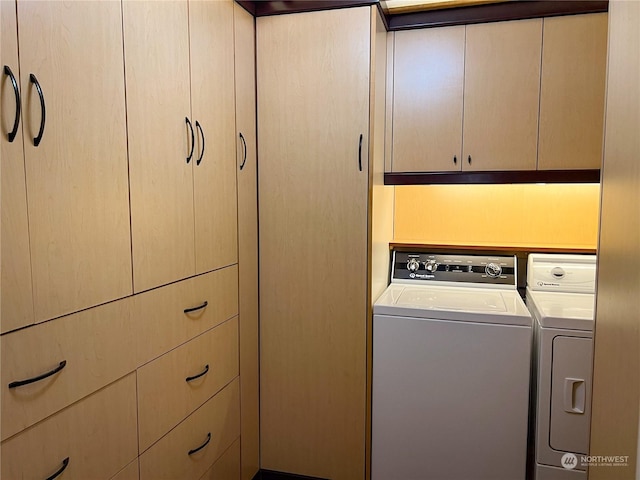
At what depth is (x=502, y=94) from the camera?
7.18 feet

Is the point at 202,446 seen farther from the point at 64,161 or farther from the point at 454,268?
the point at 454,268

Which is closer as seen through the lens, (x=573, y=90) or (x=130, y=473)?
(x=130, y=473)

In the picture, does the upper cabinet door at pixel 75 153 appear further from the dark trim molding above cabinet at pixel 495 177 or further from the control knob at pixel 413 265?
the control knob at pixel 413 265

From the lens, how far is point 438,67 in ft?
7.39

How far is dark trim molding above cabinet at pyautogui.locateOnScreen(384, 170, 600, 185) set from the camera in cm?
214

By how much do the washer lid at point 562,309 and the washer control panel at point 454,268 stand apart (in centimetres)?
16

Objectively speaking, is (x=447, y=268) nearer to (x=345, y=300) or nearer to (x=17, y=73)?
(x=345, y=300)

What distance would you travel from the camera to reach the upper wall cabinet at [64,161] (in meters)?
1.00

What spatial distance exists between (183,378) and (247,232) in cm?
70

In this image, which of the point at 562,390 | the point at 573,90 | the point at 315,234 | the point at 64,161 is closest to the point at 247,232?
the point at 315,234

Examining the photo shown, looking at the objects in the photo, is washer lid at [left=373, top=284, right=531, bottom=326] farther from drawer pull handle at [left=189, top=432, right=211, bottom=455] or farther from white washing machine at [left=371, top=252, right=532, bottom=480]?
drawer pull handle at [left=189, top=432, right=211, bottom=455]

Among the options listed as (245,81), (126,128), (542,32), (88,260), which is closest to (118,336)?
(88,260)

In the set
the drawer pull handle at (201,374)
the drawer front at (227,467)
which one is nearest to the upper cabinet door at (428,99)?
the drawer pull handle at (201,374)

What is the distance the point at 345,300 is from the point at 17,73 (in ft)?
4.87
